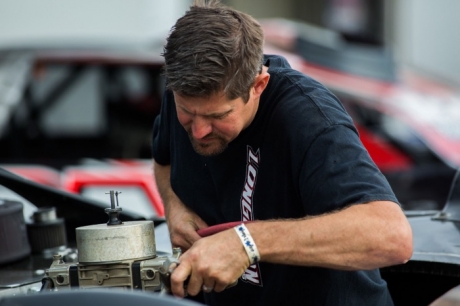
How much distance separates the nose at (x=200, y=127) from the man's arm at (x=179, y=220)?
0.30 metres

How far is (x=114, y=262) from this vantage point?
1979 millimetres

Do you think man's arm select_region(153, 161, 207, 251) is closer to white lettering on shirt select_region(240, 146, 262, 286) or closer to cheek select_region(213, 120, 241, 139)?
white lettering on shirt select_region(240, 146, 262, 286)

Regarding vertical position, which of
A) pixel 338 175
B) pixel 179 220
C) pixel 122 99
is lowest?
pixel 122 99

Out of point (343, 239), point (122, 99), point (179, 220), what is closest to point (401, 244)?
point (343, 239)

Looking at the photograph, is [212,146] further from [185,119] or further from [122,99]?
[122,99]

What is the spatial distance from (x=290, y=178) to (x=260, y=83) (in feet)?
0.81

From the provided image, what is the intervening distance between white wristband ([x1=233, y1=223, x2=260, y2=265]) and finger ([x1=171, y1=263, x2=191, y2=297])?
0.14 meters

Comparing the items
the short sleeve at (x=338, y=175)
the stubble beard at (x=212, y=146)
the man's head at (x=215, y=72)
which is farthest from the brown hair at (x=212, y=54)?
the short sleeve at (x=338, y=175)

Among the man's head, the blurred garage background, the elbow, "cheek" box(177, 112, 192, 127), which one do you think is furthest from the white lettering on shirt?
the blurred garage background

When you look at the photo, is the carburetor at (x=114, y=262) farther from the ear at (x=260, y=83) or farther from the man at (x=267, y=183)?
the ear at (x=260, y=83)

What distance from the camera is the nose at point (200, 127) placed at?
7.18 feet

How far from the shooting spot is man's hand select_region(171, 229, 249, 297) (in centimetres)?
192

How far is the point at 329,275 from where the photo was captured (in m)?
2.29

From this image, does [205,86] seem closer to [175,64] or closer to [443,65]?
[175,64]
